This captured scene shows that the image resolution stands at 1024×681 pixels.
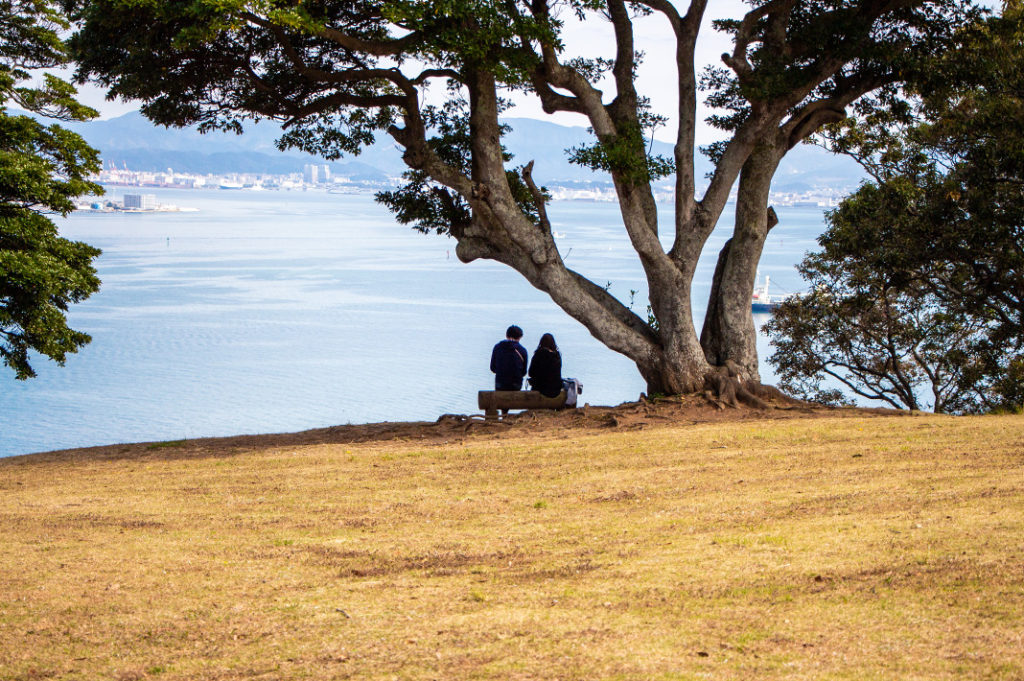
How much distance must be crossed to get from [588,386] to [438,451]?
36605 mm

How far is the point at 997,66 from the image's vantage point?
14266mm

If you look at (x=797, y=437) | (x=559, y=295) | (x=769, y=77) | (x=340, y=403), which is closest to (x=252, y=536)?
(x=797, y=437)

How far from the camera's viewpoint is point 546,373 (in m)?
13.7

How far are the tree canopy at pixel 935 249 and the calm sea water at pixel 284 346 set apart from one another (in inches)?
809

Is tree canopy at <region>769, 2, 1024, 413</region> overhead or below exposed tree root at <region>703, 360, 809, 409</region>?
overhead

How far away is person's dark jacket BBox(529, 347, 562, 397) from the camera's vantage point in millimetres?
13594

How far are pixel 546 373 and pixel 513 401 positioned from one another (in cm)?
59

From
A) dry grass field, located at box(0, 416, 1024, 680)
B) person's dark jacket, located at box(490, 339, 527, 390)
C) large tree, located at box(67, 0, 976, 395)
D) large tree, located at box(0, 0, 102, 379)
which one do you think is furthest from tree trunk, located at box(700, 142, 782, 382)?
large tree, located at box(0, 0, 102, 379)

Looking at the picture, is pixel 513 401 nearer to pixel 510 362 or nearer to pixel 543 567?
pixel 510 362

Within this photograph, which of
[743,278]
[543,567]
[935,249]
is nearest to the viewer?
[543,567]

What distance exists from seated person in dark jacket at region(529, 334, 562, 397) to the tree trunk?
261 cm

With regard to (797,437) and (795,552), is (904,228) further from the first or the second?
(795,552)

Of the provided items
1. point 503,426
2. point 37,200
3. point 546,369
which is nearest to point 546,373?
point 546,369

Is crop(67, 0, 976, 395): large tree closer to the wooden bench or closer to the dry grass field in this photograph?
the wooden bench
